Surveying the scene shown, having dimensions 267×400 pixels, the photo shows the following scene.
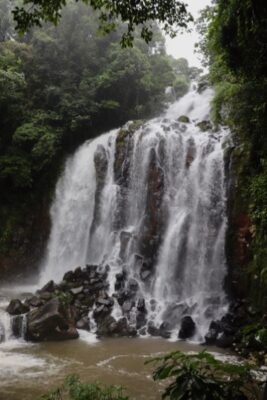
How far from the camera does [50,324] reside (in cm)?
1169

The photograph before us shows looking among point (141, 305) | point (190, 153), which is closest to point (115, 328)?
point (141, 305)

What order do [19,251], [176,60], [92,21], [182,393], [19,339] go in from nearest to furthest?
1. [182,393]
2. [19,339]
3. [19,251]
4. [92,21]
5. [176,60]

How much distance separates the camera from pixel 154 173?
17688mm

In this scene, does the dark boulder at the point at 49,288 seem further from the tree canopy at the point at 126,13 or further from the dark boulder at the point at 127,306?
the tree canopy at the point at 126,13

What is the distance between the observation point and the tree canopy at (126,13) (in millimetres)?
4609

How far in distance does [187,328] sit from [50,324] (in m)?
4.26

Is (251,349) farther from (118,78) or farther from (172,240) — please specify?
(118,78)

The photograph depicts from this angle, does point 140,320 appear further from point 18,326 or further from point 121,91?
point 121,91

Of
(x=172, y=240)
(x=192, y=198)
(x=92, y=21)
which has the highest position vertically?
(x=92, y=21)

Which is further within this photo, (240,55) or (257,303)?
(257,303)

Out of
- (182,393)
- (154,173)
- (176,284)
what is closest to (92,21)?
(154,173)

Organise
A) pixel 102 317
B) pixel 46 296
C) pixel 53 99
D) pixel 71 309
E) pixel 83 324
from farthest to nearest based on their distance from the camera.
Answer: pixel 53 99 < pixel 46 296 < pixel 102 317 < pixel 71 309 < pixel 83 324

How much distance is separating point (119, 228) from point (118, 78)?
10.7 metres

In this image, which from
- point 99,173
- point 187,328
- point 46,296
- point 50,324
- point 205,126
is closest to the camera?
point 50,324
